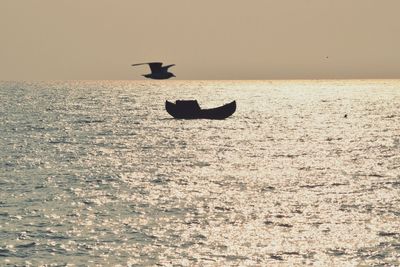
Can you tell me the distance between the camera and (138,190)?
177ft

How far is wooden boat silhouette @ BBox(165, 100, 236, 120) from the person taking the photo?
136m

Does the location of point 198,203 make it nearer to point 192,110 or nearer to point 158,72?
point 158,72

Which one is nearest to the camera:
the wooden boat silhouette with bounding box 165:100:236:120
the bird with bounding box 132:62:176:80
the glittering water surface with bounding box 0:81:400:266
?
the glittering water surface with bounding box 0:81:400:266

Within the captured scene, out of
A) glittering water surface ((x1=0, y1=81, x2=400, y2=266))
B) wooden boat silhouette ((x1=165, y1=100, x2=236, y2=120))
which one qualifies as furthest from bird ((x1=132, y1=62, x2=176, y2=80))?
wooden boat silhouette ((x1=165, y1=100, x2=236, y2=120))

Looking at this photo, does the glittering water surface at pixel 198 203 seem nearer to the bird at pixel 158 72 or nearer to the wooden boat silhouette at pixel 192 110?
the bird at pixel 158 72

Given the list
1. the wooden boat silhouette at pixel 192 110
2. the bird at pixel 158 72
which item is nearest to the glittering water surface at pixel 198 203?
the bird at pixel 158 72

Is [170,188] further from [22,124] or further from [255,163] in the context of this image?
[22,124]

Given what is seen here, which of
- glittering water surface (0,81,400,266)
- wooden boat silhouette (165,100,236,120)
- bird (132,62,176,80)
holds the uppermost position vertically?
bird (132,62,176,80)

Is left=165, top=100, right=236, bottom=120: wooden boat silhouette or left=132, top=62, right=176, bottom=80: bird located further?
left=165, top=100, right=236, bottom=120: wooden boat silhouette

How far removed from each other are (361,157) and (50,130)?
57689mm

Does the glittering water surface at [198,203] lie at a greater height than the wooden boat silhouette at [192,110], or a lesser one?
lesser

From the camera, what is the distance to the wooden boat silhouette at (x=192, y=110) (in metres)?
136

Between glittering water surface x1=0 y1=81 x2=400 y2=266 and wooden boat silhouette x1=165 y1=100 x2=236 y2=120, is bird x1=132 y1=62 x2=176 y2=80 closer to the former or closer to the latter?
glittering water surface x1=0 y1=81 x2=400 y2=266

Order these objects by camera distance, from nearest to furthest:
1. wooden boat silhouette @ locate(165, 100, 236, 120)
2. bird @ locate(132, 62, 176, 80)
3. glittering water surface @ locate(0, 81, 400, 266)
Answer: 1. glittering water surface @ locate(0, 81, 400, 266)
2. bird @ locate(132, 62, 176, 80)
3. wooden boat silhouette @ locate(165, 100, 236, 120)
